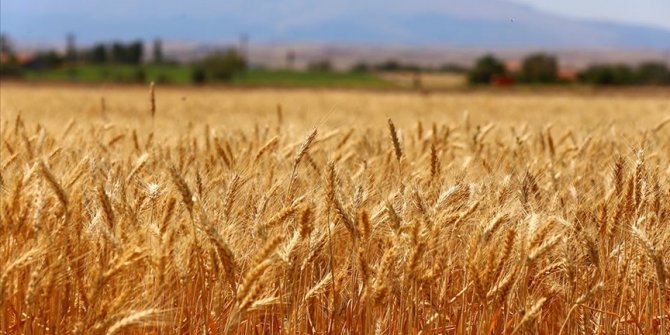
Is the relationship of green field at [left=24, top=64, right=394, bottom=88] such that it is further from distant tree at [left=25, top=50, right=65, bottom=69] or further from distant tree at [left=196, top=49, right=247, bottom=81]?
distant tree at [left=25, top=50, right=65, bottom=69]

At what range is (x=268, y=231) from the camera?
86.5 inches

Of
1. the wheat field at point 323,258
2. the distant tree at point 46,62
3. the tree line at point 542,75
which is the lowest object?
the distant tree at point 46,62

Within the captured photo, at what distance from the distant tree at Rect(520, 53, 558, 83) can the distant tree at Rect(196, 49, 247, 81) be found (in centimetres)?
2352

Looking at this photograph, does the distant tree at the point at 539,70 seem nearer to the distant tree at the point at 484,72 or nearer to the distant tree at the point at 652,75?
the distant tree at the point at 484,72

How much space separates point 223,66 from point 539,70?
89.0 ft

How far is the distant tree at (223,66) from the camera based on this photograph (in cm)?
7275

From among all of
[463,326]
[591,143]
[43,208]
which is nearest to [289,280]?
[463,326]

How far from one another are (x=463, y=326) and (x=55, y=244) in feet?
3.25

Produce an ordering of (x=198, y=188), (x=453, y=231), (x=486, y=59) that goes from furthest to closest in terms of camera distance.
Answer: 1. (x=486, y=59)
2. (x=198, y=188)
3. (x=453, y=231)

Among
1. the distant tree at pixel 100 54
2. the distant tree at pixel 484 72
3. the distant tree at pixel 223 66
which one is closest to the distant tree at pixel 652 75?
the distant tree at pixel 484 72

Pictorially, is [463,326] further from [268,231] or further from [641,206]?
[641,206]

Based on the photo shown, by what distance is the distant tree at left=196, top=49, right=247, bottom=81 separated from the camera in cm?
7275

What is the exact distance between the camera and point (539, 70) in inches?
2662

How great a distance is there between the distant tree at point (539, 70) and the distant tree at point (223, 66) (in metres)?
23.5
